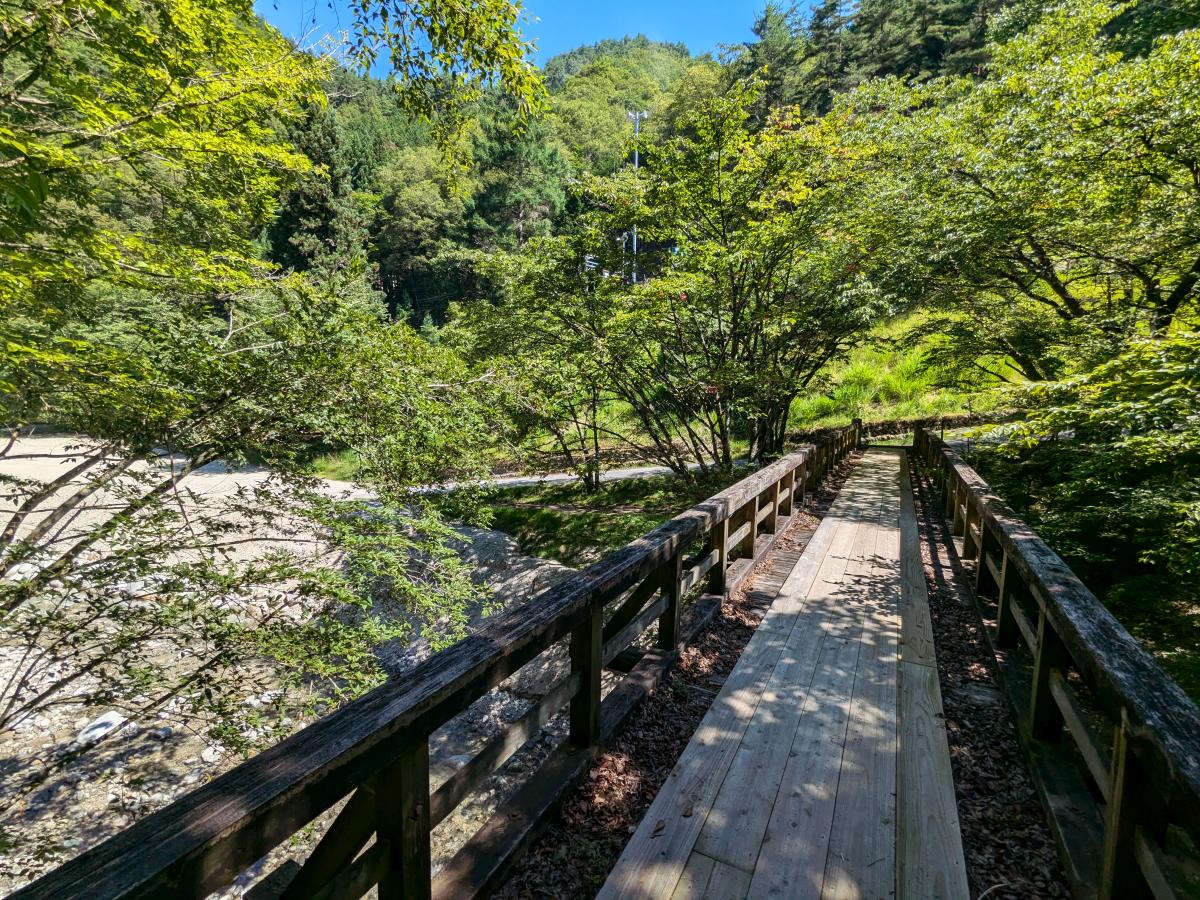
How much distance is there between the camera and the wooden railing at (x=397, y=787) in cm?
81

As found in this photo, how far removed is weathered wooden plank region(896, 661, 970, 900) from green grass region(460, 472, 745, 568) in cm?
580

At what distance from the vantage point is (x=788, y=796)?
2016 mm

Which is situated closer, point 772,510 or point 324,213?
point 772,510

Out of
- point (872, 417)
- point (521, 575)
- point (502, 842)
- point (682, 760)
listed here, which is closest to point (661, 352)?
point (521, 575)

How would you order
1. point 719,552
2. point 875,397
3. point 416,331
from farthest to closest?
point 875,397 < point 416,331 < point 719,552

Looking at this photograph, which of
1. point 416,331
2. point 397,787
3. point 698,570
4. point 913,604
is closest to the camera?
point 397,787

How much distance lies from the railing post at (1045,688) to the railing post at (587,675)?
1.86m

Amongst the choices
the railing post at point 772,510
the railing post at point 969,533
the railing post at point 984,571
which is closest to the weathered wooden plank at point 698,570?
the railing post at point 772,510

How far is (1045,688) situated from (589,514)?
10172 mm

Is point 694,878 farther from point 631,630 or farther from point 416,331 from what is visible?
point 416,331

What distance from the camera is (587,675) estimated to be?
2127 mm

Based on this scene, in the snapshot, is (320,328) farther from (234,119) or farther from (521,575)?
(521,575)

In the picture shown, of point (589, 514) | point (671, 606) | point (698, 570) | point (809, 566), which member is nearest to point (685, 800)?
point (671, 606)

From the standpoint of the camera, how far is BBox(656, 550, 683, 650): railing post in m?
2.87
